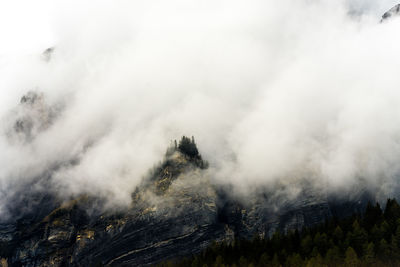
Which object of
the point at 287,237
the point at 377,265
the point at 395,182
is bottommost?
the point at 377,265

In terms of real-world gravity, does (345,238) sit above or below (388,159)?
below

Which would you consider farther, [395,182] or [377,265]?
[395,182]

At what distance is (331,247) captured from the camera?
15288 cm

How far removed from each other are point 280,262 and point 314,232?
824 inches

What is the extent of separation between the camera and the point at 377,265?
140 metres

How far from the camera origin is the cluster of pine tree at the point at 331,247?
145 meters

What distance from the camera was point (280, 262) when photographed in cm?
15500

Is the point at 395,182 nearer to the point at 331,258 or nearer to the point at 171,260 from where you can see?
the point at 331,258

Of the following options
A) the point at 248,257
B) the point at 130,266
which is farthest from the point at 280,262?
the point at 130,266

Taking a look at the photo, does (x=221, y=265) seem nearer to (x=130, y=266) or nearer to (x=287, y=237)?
(x=287, y=237)

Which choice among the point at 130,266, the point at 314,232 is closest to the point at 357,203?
the point at 314,232

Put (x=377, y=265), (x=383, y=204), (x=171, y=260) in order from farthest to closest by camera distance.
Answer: (x=171, y=260)
(x=383, y=204)
(x=377, y=265)

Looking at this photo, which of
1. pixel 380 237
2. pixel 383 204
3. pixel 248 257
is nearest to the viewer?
pixel 380 237

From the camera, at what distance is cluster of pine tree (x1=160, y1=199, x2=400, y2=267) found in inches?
5699
